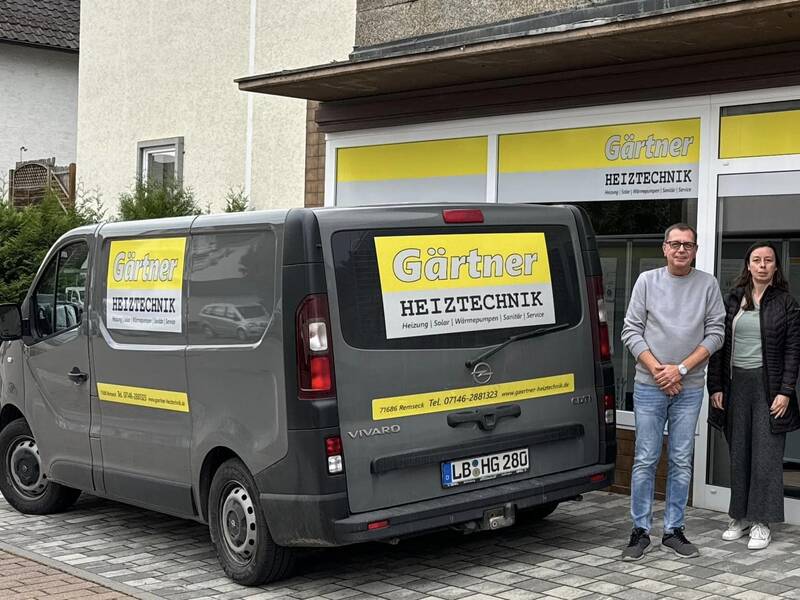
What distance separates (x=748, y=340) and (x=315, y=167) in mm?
5868

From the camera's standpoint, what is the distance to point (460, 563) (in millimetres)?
7129

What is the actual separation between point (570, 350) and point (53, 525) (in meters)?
3.84

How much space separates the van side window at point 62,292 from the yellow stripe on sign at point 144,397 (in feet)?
1.95

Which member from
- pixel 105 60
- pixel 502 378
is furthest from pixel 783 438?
pixel 105 60

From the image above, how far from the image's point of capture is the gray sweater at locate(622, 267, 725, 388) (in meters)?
7.03

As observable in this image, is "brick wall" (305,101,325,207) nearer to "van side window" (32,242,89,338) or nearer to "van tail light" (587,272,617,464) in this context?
"van side window" (32,242,89,338)

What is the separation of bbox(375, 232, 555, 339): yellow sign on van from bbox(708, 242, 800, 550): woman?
1219 millimetres

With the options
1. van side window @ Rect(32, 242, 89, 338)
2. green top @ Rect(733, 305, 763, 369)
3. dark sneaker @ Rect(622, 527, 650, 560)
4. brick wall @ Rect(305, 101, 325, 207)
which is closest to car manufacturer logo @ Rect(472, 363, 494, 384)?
dark sneaker @ Rect(622, 527, 650, 560)

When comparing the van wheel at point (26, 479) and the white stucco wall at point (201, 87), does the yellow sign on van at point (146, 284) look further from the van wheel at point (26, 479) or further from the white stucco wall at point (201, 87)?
the white stucco wall at point (201, 87)

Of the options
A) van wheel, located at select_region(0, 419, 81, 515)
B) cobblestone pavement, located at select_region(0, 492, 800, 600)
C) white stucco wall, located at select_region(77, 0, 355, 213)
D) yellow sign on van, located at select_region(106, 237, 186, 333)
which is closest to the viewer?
cobblestone pavement, located at select_region(0, 492, 800, 600)

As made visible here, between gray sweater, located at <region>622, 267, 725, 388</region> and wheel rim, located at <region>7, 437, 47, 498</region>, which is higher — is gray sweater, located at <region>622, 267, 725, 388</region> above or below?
above

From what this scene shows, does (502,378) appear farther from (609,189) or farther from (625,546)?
(609,189)

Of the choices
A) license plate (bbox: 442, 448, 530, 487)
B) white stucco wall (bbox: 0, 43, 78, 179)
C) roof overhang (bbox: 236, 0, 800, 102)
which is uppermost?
white stucco wall (bbox: 0, 43, 78, 179)

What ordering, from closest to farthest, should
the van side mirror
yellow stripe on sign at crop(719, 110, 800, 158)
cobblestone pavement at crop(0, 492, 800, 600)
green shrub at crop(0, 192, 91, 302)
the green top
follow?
cobblestone pavement at crop(0, 492, 800, 600) → the green top → yellow stripe on sign at crop(719, 110, 800, 158) → the van side mirror → green shrub at crop(0, 192, 91, 302)
